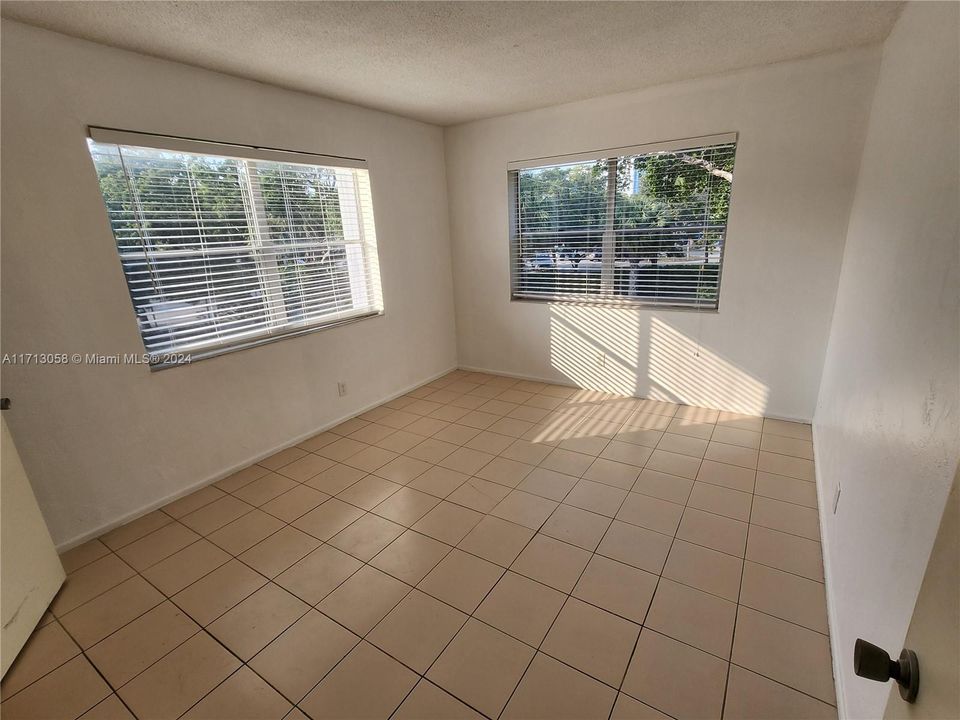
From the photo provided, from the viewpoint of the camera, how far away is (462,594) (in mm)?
1893

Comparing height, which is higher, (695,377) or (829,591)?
(695,377)

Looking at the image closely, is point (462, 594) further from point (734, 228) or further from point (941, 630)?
point (734, 228)

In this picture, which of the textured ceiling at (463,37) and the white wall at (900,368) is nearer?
the white wall at (900,368)

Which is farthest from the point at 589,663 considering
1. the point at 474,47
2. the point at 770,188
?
the point at 770,188

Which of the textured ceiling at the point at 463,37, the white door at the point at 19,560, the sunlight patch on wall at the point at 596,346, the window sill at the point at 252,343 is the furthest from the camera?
the sunlight patch on wall at the point at 596,346

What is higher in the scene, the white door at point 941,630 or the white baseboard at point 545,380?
the white door at point 941,630

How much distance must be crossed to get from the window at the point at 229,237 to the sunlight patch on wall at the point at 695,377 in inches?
102

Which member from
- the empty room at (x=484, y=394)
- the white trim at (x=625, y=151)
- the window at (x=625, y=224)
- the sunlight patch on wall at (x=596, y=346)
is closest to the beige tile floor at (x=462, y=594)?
the empty room at (x=484, y=394)

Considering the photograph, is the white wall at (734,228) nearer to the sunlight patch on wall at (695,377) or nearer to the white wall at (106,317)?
the sunlight patch on wall at (695,377)

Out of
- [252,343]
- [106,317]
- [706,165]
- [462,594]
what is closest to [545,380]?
[706,165]

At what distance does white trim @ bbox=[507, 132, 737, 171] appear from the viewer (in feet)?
10.2

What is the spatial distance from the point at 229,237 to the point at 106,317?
32.3 inches

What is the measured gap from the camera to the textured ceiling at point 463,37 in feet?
6.30

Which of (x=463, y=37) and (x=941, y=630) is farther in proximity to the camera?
(x=463, y=37)
